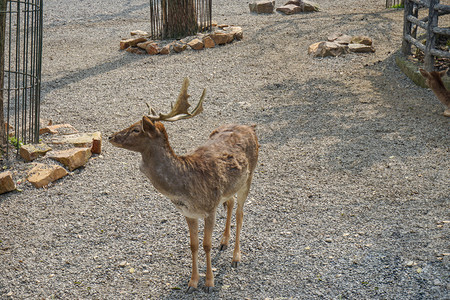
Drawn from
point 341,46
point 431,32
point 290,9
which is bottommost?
point 341,46

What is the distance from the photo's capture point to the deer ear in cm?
428

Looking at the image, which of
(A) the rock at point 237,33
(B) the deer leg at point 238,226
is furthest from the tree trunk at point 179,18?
(B) the deer leg at point 238,226

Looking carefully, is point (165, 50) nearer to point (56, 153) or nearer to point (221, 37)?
point (221, 37)

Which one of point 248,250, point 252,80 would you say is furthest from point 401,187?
point 252,80

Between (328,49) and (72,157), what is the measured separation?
707 centimetres

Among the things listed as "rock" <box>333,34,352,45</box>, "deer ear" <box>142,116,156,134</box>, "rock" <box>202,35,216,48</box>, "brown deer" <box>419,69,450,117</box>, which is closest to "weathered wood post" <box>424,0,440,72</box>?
"brown deer" <box>419,69,450,117</box>

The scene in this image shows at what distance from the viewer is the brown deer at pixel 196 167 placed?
4.40m

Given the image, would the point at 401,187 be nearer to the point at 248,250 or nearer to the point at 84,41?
the point at 248,250

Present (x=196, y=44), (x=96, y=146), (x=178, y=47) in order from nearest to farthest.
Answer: (x=96, y=146)
(x=178, y=47)
(x=196, y=44)

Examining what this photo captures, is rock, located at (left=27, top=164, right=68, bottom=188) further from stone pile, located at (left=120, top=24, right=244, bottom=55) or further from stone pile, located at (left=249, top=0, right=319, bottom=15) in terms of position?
stone pile, located at (left=249, top=0, right=319, bottom=15)

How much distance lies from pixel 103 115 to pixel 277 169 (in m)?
3.77

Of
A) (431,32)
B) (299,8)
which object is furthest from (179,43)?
(431,32)

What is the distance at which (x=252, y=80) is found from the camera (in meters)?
11.0

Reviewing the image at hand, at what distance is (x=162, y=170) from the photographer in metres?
4.43
